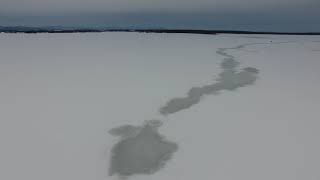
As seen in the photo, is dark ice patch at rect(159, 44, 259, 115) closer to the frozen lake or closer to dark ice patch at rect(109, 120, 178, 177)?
the frozen lake

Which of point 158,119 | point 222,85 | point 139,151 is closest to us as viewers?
point 139,151

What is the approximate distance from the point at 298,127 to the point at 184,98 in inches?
25.8

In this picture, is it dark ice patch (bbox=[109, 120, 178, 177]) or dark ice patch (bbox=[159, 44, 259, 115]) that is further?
dark ice patch (bbox=[159, 44, 259, 115])

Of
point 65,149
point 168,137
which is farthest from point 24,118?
point 168,137

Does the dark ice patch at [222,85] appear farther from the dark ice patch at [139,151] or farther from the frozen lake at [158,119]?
the dark ice patch at [139,151]

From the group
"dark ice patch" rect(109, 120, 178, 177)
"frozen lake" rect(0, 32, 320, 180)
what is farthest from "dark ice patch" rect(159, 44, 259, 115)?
"dark ice patch" rect(109, 120, 178, 177)

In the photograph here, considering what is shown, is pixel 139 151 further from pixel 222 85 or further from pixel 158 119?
pixel 222 85

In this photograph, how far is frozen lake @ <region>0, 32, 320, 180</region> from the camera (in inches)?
48.8

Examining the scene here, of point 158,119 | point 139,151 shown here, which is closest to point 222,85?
point 158,119

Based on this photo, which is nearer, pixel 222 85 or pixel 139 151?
pixel 139 151

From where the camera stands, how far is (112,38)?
540cm

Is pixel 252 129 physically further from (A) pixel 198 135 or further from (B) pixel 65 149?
(B) pixel 65 149

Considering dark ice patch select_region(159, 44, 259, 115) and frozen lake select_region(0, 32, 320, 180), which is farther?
dark ice patch select_region(159, 44, 259, 115)

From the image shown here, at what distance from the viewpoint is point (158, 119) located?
1714 millimetres
